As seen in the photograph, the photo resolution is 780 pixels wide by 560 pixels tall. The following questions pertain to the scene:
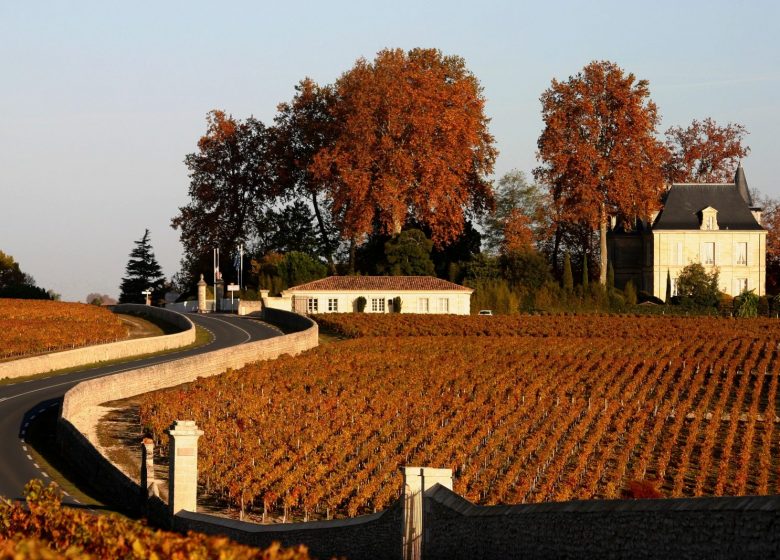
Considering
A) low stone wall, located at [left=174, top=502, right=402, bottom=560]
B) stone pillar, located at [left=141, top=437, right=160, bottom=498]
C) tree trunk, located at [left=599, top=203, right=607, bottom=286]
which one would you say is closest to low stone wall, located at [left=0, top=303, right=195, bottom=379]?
stone pillar, located at [left=141, top=437, right=160, bottom=498]

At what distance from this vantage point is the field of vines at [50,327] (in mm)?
62562

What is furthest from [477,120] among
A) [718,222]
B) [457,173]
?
[718,222]

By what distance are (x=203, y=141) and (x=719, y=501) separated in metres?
87.3

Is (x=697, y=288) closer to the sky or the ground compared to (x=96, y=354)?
closer to the sky

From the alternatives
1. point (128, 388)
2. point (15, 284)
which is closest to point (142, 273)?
point (15, 284)

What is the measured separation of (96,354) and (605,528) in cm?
4521

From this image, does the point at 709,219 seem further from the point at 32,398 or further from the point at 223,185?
the point at 32,398

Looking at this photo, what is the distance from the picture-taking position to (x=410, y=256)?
87.6 metres

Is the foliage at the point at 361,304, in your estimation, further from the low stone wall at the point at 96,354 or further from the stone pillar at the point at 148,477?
the stone pillar at the point at 148,477

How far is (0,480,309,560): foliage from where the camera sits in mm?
11820

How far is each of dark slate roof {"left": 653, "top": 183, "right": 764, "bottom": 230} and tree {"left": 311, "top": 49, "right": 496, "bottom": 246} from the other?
526 inches

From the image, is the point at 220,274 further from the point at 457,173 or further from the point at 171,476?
the point at 171,476

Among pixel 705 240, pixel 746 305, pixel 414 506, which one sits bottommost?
pixel 414 506

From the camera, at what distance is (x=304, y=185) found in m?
98.6
